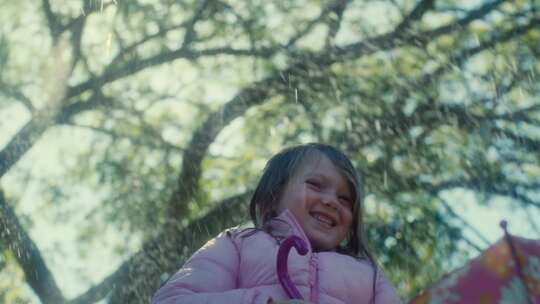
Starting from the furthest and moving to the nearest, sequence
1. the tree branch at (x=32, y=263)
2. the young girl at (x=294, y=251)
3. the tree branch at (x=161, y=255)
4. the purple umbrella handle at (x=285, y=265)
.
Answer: the tree branch at (x=32, y=263) → the tree branch at (x=161, y=255) → the young girl at (x=294, y=251) → the purple umbrella handle at (x=285, y=265)

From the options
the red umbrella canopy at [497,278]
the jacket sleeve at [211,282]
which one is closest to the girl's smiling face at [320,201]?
the jacket sleeve at [211,282]

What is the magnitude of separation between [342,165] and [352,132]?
11.5 feet

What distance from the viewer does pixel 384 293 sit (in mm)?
2223

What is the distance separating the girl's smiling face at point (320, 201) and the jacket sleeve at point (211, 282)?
0.28 m

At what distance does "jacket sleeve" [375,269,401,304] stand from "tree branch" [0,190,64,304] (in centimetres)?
390

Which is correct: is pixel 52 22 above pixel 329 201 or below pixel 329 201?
above

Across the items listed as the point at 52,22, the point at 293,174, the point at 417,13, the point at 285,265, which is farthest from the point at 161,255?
the point at 285,265

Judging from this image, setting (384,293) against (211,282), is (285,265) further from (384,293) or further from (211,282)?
(384,293)

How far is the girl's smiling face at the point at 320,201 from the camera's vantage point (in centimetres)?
243

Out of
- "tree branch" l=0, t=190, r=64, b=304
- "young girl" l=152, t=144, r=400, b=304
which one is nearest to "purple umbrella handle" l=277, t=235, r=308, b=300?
"young girl" l=152, t=144, r=400, b=304

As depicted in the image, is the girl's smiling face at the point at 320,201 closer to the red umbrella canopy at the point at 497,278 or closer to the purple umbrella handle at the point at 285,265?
the purple umbrella handle at the point at 285,265

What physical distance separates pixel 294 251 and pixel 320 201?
0.32 meters

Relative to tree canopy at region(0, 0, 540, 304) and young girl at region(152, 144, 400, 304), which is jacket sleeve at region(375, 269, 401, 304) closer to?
young girl at region(152, 144, 400, 304)

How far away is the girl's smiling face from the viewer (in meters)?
2.43
